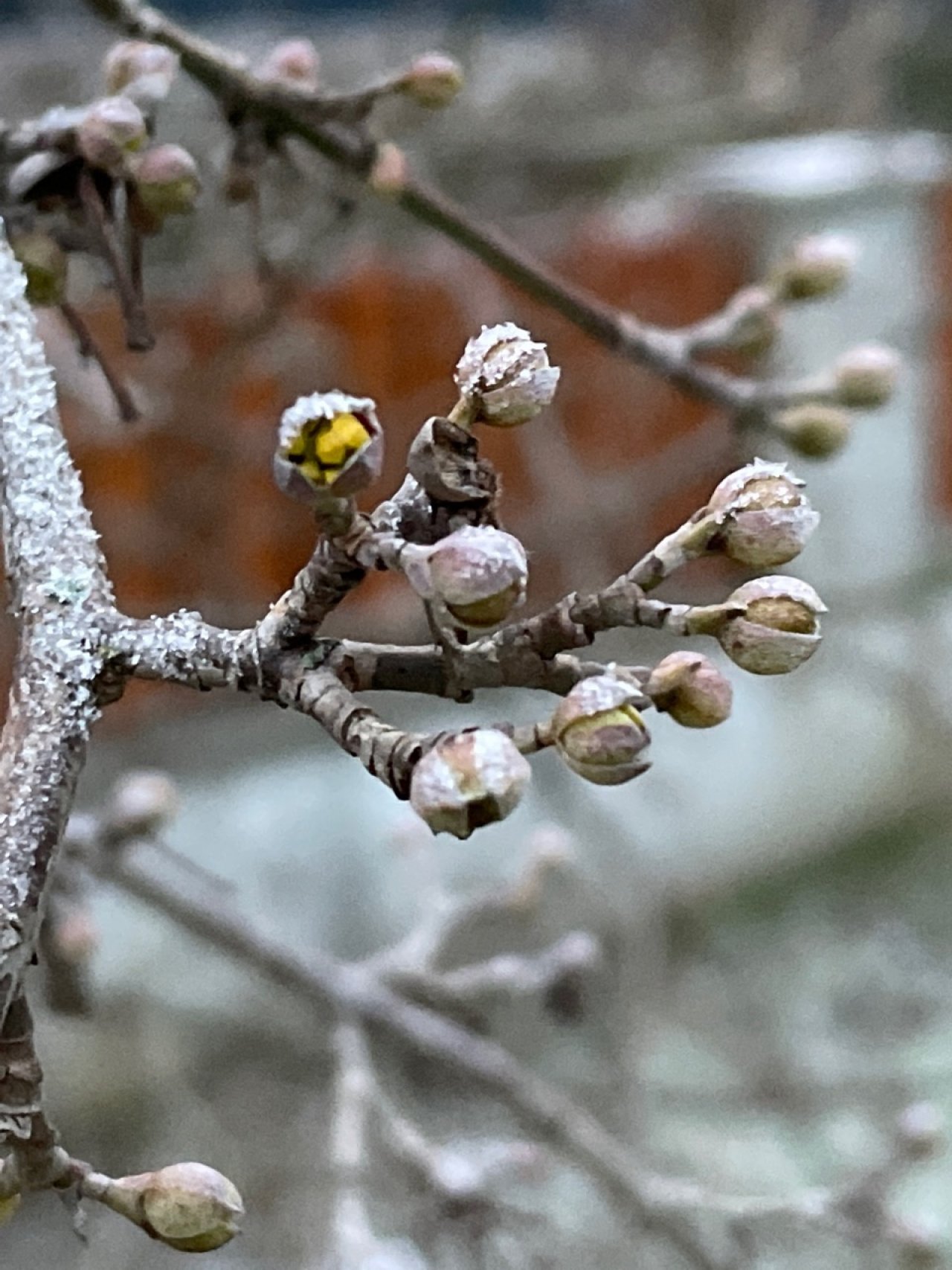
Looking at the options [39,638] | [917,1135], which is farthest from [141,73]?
[917,1135]

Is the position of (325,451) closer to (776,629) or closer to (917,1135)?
(776,629)

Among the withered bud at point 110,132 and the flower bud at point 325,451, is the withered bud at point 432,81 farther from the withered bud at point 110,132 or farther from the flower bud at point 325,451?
the flower bud at point 325,451

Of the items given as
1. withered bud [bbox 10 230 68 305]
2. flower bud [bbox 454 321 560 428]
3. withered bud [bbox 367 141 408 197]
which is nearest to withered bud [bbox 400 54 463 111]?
withered bud [bbox 367 141 408 197]

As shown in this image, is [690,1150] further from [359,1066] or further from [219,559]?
[359,1066]

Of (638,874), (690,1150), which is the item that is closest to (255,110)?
(638,874)

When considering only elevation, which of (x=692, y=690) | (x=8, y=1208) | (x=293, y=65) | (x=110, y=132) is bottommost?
(x=8, y=1208)

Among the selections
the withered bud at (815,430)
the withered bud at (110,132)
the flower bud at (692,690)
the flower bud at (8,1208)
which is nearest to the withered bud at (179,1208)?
the flower bud at (8,1208)

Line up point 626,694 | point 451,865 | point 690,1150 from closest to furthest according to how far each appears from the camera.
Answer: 1. point 626,694
2. point 690,1150
3. point 451,865
